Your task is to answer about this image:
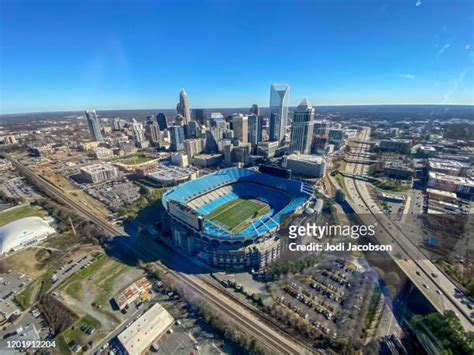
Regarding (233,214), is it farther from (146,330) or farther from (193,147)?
(193,147)

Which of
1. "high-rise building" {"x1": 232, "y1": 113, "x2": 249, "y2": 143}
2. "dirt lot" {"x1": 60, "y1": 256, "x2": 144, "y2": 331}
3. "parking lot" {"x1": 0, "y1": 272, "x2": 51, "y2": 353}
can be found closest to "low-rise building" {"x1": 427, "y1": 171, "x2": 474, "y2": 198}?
"dirt lot" {"x1": 60, "y1": 256, "x2": 144, "y2": 331}

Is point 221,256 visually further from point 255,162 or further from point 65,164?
point 65,164

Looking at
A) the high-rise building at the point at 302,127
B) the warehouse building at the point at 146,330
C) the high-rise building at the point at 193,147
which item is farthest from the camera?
the high-rise building at the point at 193,147

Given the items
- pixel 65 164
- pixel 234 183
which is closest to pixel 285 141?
pixel 234 183

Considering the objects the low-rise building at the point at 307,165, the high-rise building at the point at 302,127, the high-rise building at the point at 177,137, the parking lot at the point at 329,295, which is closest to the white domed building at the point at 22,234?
the parking lot at the point at 329,295

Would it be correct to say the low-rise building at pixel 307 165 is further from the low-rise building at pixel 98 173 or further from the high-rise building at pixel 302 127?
the low-rise building at pixel 98 173
